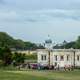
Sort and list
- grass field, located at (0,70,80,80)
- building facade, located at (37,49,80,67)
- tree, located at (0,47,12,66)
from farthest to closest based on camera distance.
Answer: tree, located at (0,47,12,66), building facade, located at (37,49,80,67), grass field, located at (0,70,80,80)

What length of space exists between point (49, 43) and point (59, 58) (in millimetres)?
14812

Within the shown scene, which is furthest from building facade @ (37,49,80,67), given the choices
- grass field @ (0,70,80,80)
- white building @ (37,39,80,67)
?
grass field @ (0,70,80,80)

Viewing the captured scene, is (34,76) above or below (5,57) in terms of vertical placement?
below

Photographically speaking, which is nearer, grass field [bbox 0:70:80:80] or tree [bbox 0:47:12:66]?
grass field [bbox 0:70:80:80]

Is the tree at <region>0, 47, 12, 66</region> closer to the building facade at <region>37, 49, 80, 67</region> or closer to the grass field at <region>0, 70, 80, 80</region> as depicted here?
the building facade at <region>37, 49, 80, 67</region>

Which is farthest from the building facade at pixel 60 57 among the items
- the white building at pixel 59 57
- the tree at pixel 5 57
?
the tree at pixel 5 57

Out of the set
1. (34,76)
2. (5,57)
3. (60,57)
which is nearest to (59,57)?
(60,57)

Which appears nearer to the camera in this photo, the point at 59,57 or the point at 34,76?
the point at 34,76

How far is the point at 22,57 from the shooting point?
4439 inches

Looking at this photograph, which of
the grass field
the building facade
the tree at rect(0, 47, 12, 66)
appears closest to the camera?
the grass field

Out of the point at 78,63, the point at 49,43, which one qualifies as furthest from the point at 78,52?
the point at 49,43

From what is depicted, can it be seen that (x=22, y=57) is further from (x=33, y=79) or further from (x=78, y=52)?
(x=33, y=79)

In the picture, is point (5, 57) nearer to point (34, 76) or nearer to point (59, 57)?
point (59, 57)

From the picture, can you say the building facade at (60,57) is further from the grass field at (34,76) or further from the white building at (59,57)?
the grass field at (34,76)
